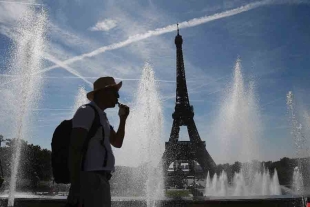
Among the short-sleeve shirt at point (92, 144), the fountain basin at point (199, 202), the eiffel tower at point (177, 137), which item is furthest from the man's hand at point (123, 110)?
the eiffel tower at point (177, 137)

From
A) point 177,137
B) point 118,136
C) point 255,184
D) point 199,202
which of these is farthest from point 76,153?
point 177,137

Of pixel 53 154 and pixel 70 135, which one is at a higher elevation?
pixel 70 135

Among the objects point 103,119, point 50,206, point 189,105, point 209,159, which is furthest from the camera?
point 189,105

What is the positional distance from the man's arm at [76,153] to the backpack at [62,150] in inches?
3.2

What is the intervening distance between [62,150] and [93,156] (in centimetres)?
28

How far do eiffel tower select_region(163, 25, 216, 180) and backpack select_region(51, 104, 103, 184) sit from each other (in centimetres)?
4127

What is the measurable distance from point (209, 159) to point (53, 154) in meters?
41.2

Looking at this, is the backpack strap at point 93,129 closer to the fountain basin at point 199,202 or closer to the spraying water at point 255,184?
the fountain basin at point 199,202

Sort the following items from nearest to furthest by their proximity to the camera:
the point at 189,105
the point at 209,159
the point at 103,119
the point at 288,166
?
1. the point at 103,119
2. the point at 209,159
3. the point at 189,105
4. the point at 288,166

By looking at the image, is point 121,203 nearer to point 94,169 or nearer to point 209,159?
point 94,169

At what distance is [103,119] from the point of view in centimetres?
283

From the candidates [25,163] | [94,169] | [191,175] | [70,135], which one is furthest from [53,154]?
[25,163]

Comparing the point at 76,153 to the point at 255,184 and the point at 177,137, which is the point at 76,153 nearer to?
the point at 255,184

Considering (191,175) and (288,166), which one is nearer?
(191,175)
